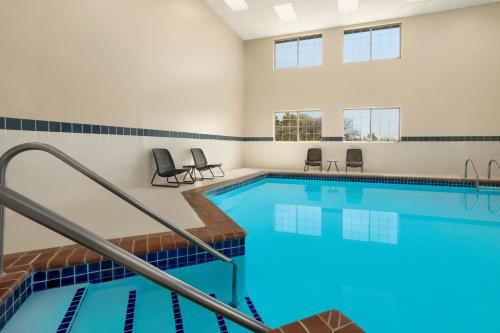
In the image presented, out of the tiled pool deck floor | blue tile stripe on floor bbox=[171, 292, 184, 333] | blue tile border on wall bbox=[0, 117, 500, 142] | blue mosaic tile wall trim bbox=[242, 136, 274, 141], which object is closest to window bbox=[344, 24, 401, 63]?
blue tile border on wall bbox=[0, 117, 500, 142]

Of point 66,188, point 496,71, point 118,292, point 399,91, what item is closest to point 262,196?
point 66,188

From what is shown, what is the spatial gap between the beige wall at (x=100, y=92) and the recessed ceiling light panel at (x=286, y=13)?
75.6 inches

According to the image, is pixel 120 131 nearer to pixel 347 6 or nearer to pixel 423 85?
pixel 347 6

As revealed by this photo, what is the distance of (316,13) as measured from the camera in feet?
22.7

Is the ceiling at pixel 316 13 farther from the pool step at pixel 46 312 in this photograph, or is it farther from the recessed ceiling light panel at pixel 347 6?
the pool step at pixel 46 312

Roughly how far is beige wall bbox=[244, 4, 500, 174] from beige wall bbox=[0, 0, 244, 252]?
360 centimetres

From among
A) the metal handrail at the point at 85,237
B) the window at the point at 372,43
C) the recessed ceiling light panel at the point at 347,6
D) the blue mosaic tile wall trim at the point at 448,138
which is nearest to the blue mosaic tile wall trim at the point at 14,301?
the metal handrail at the point at 85,237

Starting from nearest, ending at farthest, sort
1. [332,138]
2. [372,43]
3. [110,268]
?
[110,268] < [372,43] < [332,138]

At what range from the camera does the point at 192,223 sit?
2.37 metres

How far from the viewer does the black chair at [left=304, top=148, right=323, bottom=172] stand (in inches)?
302

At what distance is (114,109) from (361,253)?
12.6 feet

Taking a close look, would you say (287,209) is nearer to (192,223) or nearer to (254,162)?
(192,223)

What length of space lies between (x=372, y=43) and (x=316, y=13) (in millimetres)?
1940

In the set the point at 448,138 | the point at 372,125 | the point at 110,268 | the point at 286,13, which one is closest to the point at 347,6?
the point at 286,13
